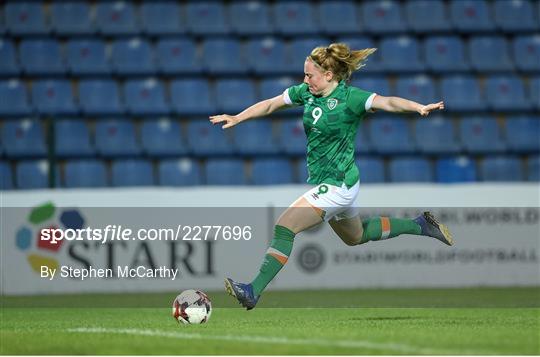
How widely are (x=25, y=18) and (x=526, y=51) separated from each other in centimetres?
754

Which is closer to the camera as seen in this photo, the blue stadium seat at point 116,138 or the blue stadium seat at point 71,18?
the blue stadium seat at point 116,138

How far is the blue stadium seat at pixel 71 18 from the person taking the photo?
54.7ft

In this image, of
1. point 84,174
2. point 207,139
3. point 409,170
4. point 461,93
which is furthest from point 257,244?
point 461,93

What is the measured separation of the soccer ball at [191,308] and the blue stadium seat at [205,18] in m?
9.47

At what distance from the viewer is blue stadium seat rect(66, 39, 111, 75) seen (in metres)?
16.2

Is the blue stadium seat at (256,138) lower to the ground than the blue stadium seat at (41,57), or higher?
lower

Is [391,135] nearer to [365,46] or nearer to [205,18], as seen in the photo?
[365,46]

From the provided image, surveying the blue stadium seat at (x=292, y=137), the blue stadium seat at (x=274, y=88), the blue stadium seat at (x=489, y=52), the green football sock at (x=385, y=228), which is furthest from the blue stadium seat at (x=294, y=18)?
the green football sock at (x=385, y=228)

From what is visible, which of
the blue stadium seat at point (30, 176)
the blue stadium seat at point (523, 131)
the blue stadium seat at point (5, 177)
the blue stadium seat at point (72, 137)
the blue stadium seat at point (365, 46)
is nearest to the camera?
the blue stadium seat at point (5, 177)

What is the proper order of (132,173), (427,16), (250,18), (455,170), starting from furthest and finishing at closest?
(427,16), (250,18), (455,170), (132,173)

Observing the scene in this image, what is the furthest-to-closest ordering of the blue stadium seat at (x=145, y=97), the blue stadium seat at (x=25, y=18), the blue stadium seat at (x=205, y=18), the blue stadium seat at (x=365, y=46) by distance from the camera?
the blue stadium seat at (x=205, y=18)
the blue stadium seat at (x=25, y=18)
the blue stadium seat at (x=365, y=46)
the blue stadium seat at (x=145, y=97)

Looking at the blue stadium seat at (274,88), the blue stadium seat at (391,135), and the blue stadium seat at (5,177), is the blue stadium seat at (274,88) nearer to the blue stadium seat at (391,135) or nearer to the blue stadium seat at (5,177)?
the blue stadium seat at (391,135)

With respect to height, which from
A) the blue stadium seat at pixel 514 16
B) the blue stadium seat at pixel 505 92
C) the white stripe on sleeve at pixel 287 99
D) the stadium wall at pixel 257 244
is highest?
the blue stadium seat at pixel 514 16

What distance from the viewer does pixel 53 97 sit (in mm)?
15828
